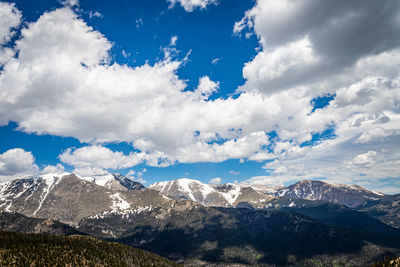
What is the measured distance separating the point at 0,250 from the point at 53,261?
39381 millimetres

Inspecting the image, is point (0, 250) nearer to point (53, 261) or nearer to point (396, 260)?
point (53, 261)

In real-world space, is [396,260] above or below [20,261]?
above

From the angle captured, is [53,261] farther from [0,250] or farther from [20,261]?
[0,250]

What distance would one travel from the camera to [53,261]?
195500 millimetres

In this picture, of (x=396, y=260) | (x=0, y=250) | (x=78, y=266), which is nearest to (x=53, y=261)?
(x=78, y=266)

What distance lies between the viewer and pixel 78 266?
651 ft

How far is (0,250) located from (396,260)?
24927 cm

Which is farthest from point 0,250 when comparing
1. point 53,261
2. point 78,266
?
point 78,266

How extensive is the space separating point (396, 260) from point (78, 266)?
20899 cm

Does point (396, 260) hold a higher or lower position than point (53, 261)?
higher

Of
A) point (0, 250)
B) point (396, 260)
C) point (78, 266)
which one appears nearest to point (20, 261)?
point (0, 250)

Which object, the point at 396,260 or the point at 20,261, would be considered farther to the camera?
the point at 20,261

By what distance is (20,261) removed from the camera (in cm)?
18675

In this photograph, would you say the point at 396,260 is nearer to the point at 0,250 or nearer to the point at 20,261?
the point at 20,261
